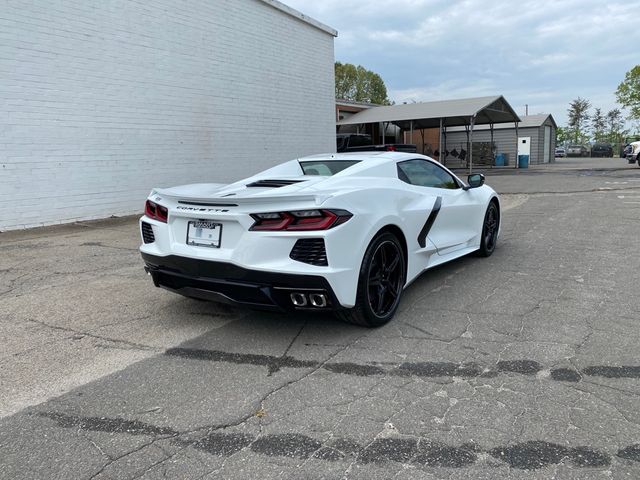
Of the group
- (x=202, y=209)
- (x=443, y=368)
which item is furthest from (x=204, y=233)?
(x=443, y=368)

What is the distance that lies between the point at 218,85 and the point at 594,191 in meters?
12.0

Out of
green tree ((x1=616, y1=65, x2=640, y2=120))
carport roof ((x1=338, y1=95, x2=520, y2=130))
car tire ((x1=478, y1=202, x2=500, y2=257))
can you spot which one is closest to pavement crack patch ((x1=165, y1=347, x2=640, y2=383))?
car tire ((x1=478, y1=202, x2=500, y2=257))

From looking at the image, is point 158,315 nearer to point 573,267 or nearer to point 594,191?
point 573,267

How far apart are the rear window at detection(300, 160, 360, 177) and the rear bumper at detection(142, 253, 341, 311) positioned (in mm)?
1430

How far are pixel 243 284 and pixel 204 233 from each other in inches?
21.0

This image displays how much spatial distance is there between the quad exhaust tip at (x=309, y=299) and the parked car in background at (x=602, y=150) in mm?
61483

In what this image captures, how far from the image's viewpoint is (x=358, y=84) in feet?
245

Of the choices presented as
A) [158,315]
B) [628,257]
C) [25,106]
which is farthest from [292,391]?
[25,106]

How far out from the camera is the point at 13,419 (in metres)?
2.89

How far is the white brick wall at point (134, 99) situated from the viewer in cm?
977

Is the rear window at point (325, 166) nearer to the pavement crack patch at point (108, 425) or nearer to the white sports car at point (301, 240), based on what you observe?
the white sports car at point (301, 240)

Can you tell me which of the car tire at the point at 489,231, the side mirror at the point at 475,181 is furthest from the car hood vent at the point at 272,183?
the car tire at the point at 489,231

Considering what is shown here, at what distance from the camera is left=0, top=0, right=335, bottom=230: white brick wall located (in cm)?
977

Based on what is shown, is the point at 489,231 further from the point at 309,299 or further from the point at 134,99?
the point at 134,99
